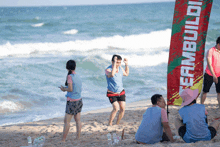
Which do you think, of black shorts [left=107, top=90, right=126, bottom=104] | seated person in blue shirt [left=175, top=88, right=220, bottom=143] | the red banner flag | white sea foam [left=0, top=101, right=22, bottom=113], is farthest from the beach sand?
white sea foam [left=0, top=101, right=22, bottom=113]

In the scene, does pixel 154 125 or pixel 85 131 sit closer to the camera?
pixel 154 125

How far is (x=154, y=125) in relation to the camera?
3.49 m

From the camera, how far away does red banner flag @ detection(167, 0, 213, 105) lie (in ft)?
11.5

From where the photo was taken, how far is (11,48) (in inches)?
752

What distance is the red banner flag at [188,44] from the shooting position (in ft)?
11.5

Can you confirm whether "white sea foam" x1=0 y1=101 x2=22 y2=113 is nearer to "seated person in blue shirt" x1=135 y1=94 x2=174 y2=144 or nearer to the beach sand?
the beach sand

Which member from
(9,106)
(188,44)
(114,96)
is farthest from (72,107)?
(9,106)

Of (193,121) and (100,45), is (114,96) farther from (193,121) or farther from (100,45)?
(100,45)

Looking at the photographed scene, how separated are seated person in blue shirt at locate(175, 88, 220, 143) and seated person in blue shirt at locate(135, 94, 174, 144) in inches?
9.6

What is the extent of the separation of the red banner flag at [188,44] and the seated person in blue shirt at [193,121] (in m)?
0.21

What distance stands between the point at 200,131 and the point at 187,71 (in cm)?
86

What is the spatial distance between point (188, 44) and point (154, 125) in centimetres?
124

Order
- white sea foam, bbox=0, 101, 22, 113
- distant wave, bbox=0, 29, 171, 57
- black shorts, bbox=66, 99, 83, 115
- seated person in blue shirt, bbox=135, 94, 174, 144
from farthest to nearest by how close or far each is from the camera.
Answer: distant wave, bbox=0, 29, 171, 57, white sea foam, bbox=0, 101, 22, 113, black shorts, bbox=66, 99, 83, 115, seated person in blue shirt, bbox=135, 94, 174, 144

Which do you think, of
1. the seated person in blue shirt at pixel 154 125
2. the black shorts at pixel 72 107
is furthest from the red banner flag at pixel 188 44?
the black shorts at pixel 72 107
